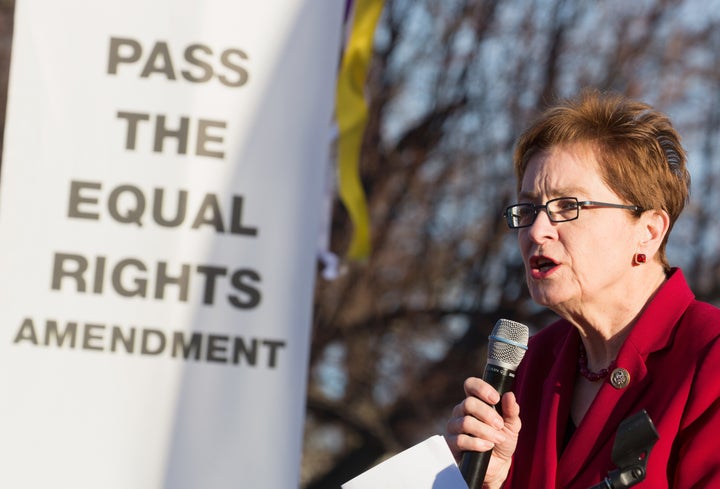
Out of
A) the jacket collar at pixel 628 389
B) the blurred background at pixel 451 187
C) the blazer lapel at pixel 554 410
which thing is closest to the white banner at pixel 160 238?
the blazer lapel at pixel 554 410

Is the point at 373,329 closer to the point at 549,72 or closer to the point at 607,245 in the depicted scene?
the point at 549,72

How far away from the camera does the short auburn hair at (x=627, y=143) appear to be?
322cm

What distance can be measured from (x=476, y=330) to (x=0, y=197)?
25.0 feet

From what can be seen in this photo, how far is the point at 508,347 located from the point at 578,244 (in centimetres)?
35

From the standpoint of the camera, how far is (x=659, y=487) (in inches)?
112

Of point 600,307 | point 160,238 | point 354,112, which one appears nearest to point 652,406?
point 600,307

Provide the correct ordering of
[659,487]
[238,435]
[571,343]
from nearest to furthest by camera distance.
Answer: [659,487], [571,343], [238,435]

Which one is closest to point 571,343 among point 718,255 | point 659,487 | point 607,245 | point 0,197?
point 607,245

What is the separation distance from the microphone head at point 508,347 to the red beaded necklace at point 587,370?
0.97 feet

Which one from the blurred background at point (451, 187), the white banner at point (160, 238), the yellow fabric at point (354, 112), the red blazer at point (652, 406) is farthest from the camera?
the blurred background at point (451, 187)

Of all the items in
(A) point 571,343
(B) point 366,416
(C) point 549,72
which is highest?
(C) point 549,72

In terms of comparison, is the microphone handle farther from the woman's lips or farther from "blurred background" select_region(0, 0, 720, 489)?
"blurred background" select_region(0, 0, 720, 489)

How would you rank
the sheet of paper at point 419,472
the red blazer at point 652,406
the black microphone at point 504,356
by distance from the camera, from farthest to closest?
the black microphone at point 504,356 → the red blazer at point 652,406 → the sheet of paper at point 419,472

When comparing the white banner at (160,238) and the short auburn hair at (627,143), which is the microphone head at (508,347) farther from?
the white banner at (160,238)
